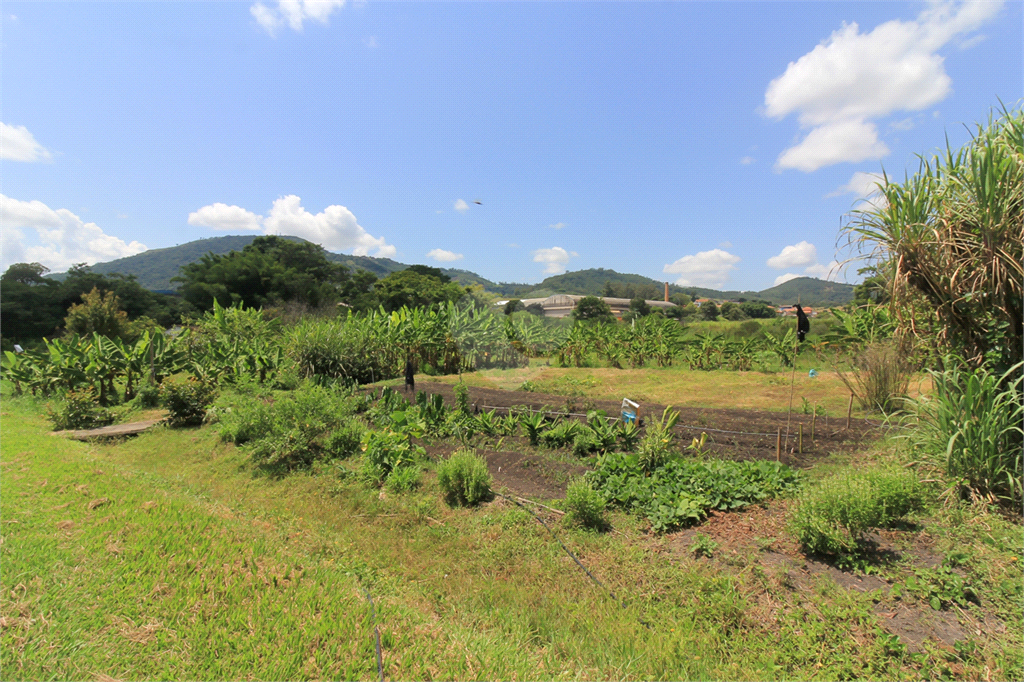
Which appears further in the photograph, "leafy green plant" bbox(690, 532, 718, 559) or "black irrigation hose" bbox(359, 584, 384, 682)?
"leafy green plant" bbox(690, 532, 718, 559)

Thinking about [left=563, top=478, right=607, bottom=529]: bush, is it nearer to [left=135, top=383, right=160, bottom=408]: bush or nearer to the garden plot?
the garden plot

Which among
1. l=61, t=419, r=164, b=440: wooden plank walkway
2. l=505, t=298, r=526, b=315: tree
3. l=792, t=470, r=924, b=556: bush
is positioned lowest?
l=61, t=419, r=164, b=440: wooden plank walkway

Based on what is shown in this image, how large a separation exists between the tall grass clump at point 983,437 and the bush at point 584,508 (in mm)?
2499

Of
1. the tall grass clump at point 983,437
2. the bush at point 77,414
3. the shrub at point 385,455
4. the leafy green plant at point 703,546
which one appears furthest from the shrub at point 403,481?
the bush at point 77,414

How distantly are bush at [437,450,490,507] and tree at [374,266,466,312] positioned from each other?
1685 centimetres

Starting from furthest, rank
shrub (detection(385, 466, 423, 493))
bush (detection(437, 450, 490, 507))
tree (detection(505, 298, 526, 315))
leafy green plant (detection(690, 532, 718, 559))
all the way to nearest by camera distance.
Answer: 1. tree (detection(505, 298, 526, 315))
2. shrub (detection(385, 466, 423, 493))
3. bush (detection(437, 450, 490, 507))
4. leafy green plant (detection(690, 532, 718, 559))

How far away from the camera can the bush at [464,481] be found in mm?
4152

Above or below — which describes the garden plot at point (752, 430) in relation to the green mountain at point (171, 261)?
below

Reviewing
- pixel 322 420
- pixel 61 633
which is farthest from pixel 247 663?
pixel 322 420

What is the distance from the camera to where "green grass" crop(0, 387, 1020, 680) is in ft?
6.47

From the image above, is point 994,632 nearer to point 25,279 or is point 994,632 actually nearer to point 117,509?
point 117,509

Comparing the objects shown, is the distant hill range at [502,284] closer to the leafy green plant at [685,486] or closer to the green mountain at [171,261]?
the green mountain at [171,261]

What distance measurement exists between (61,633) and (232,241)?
158 m

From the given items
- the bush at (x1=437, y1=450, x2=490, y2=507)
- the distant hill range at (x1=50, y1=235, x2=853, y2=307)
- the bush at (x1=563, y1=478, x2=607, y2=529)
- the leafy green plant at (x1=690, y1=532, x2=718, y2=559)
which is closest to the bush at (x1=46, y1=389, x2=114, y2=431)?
the bush at (x1=437, y1=450, x2=490, y2=507)
